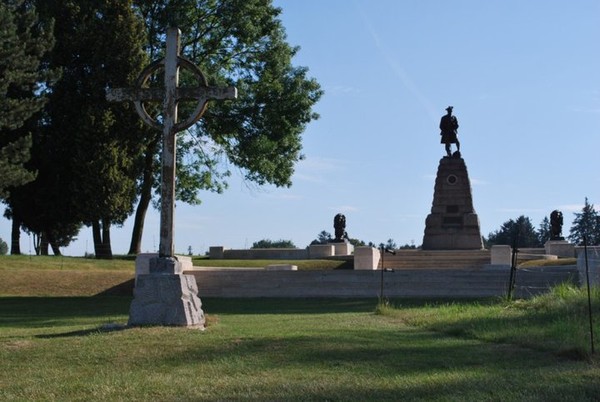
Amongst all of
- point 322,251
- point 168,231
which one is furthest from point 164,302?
point 322,251

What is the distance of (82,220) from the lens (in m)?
30.9

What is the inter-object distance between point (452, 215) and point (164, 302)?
26.9 meters

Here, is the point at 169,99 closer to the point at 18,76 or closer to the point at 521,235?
the point at 18,76

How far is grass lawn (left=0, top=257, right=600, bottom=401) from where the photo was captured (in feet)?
21.5

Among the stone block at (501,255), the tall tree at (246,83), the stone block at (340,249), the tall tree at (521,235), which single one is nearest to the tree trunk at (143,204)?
the tall tree at (246,83)

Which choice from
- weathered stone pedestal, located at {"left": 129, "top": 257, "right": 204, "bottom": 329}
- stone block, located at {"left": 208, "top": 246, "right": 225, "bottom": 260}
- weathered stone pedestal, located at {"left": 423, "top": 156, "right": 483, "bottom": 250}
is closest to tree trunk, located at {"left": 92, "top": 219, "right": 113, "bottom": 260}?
stone block, located at {"left": 208, "top": 246, "right": 225, "bottom": 260}

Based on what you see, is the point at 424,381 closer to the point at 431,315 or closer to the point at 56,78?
the point at 431,315

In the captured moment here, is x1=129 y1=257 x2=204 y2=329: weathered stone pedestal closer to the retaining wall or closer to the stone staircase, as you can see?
the retaining wall

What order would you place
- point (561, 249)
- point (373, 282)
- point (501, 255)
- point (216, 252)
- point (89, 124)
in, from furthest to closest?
point (216, 252) < point (561, 249) < point (89, 124) < point (501, 255) < point (373, 282)

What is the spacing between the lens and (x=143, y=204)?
34.2 metres

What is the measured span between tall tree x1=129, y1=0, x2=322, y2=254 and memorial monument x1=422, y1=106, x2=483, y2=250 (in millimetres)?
6809

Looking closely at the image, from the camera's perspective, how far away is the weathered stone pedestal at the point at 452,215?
36000 mm

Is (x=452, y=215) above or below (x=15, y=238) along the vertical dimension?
above

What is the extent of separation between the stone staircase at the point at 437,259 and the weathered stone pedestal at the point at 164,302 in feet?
62.3
